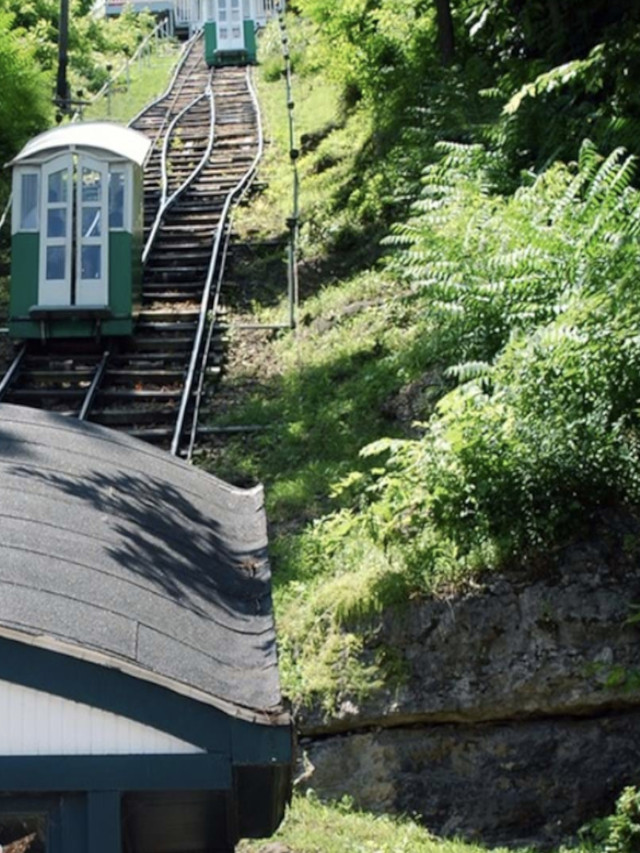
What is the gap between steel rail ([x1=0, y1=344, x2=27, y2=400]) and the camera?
17.7 m

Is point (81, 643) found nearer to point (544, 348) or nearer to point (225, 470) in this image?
point (544, 348)

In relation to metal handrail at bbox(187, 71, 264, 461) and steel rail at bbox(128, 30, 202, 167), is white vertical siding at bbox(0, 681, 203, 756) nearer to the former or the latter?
metal handrail at bbox(187, 71, 264, 461)

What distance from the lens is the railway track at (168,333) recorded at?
57.5 feet

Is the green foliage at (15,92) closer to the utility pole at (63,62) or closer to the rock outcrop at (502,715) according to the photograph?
the utility pole at (63,62)

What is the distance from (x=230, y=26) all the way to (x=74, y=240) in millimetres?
28656

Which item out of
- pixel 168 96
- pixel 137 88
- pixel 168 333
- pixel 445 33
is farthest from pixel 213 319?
pixel 137 88

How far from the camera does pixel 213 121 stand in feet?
112

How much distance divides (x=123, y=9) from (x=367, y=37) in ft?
131

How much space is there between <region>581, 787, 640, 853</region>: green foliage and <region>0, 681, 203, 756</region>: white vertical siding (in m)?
4.97

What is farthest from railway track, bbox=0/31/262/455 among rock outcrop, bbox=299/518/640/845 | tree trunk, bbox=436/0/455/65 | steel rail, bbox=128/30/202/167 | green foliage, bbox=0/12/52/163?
rock outcrop, bbox=299/518/640/845

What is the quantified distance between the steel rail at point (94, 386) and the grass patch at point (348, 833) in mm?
7446

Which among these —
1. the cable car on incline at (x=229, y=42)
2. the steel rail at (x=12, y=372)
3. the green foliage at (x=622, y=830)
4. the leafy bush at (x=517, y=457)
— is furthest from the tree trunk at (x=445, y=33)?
the cable car on incline at (x=229, y=42)

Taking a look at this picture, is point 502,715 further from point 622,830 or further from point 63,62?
point 63,62

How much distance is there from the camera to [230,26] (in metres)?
46.9
